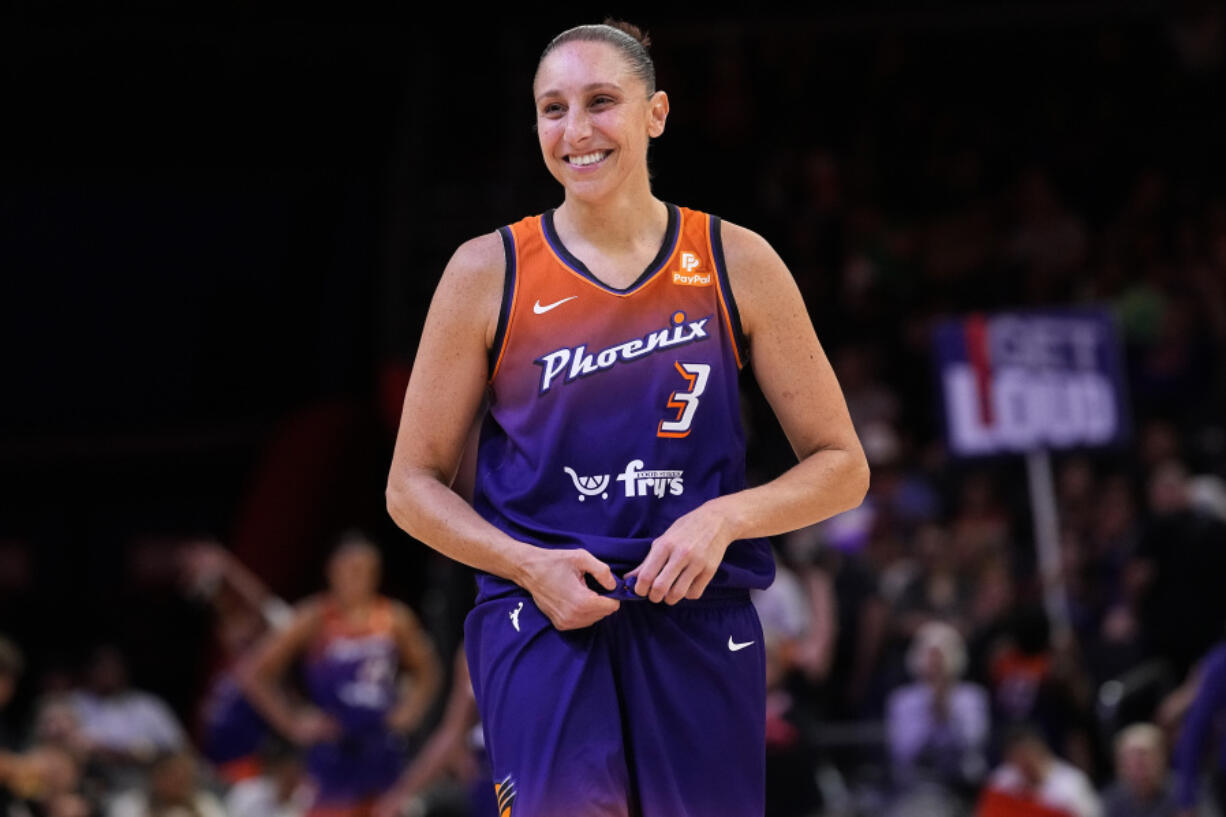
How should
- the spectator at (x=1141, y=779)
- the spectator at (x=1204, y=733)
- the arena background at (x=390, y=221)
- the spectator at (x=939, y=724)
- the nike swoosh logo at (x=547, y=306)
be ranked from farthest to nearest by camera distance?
1. the arena background at (x=390, y=221)
2. the spectator at (x=939, y=724)
3. the spectator at (x=1141, y=779)
4. the spectator at (x=1204, y=733)
5. the nike swoosh logo at (x=547, y=306)

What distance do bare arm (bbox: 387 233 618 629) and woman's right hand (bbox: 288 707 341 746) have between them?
7.29 metres

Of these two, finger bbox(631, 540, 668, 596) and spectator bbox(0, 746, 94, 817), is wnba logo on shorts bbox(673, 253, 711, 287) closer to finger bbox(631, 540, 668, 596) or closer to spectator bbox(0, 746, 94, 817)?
finger bbox(631, 540, 668, 596)

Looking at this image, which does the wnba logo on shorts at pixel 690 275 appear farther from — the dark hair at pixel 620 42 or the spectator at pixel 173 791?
the spectator at pixel 173 791

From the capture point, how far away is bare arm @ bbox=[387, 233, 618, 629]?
130 inches

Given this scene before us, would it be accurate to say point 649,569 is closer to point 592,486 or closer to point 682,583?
point 682,583

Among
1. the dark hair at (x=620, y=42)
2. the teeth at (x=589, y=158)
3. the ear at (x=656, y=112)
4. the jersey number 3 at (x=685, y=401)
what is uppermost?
the dark hair at (x=620, y=42)

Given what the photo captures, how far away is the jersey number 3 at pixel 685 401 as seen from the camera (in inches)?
130

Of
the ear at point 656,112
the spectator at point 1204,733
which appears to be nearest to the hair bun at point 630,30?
the ear at point 656,112

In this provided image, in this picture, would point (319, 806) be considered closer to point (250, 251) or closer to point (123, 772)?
point (123, 772)

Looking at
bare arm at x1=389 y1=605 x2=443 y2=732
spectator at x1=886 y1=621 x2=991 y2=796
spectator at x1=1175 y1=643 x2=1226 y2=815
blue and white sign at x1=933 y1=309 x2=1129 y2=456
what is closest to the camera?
spectator at x1=1175 y1=643 x2=1226 y2=815

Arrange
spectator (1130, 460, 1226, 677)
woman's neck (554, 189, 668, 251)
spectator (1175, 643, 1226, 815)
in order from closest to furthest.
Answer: woman's neck (554, 189, 668, 251) → spectator (1175, 643, 1226, 815) → spectator (1130, 460, 1226, 677)

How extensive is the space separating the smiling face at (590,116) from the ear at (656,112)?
0.04 meters

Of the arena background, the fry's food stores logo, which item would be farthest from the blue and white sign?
the fry's food stores logo

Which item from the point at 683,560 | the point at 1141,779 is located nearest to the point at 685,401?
the point at 683,560
